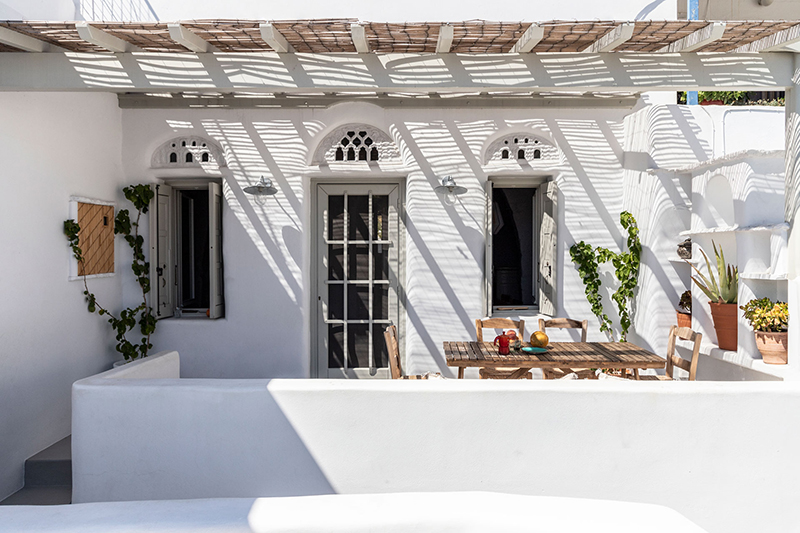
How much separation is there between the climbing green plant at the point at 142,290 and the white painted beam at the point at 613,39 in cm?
450

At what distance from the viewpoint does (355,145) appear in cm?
632

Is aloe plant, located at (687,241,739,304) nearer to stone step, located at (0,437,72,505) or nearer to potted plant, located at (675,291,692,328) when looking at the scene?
potted plant, located at (675,291,692,328)

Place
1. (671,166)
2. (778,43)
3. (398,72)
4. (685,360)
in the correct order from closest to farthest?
(778,43), (398,72), (685,360), (671,166)

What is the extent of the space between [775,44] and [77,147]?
551 centimetres

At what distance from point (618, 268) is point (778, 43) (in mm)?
2771

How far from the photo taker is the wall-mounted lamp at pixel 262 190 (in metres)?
6.16

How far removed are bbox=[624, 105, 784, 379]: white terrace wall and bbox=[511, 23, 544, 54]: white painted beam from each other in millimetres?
2644

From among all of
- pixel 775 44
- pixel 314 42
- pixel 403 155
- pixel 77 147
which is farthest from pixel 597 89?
pixel 77 147

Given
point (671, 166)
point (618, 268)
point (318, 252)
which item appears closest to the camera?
point (671, 166)

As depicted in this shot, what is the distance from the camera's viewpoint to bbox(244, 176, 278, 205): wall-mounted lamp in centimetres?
616

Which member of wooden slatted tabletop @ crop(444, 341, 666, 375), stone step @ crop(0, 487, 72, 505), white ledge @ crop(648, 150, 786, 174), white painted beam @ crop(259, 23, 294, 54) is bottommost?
stone step @ crop(0, 487, 72, 505)

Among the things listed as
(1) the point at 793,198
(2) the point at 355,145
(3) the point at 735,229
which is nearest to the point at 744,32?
(1) the point at 793,198

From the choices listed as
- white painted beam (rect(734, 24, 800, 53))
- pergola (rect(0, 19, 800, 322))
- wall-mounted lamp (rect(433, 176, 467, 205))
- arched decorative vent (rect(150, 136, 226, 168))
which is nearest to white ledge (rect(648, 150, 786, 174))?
pergola (rect(0, 19, 800, 322))

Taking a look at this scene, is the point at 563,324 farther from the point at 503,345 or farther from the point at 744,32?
the point at 744,32
